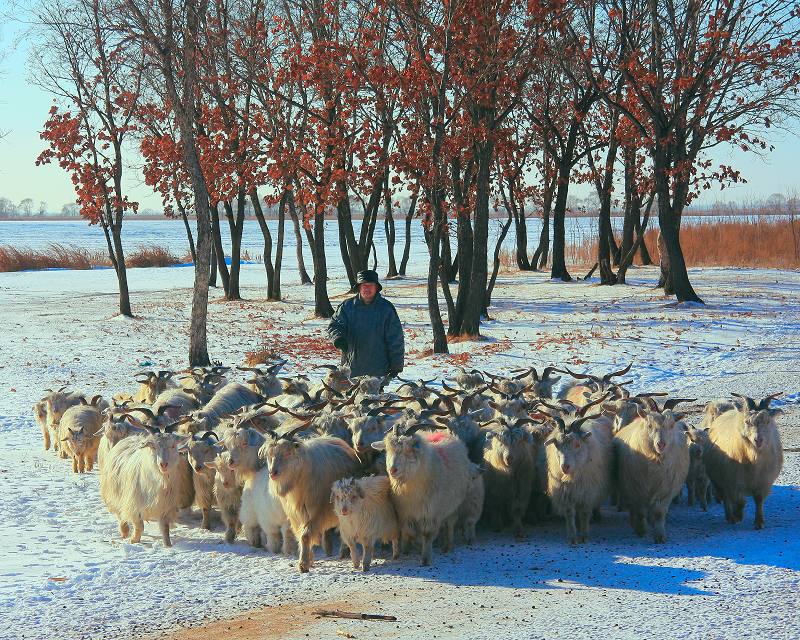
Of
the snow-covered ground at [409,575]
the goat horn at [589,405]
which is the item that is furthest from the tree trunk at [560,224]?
the goat horn at [589,405]

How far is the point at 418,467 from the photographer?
27.2 feet

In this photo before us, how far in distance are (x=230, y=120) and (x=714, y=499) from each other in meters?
18.7

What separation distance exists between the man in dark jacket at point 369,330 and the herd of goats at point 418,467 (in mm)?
1565

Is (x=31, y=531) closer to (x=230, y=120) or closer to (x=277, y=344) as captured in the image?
(x=277, y=344)

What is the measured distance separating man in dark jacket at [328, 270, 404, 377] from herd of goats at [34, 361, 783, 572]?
1565mm

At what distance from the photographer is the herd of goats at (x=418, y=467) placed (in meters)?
8.27

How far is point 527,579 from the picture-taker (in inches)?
296

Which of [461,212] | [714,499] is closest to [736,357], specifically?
[461,212]

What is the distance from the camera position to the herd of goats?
8273 millimetres

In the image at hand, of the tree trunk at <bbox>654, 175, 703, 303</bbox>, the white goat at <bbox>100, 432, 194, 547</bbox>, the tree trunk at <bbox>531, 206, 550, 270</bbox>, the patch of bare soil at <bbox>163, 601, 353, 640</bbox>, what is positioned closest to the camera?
the patch of bare soil at <bbox>163, 601, 353, 640</bbox>

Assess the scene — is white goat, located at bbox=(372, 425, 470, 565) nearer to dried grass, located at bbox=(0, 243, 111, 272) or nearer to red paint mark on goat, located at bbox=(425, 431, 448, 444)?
red paint mark on goat, located at bbox=(425, 431, 448, 444)

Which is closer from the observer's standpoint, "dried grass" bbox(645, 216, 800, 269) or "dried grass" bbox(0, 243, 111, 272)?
"dried grass" bbox(645, 216, 800, 269)

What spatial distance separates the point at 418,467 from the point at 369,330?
12.0ft

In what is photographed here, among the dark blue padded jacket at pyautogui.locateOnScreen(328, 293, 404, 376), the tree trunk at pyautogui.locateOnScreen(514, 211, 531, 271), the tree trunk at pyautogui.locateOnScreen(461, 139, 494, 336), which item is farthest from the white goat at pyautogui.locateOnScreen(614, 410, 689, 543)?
the tree trunk at pyautogui.locateOnScreen(514, 211, 531, 271)
